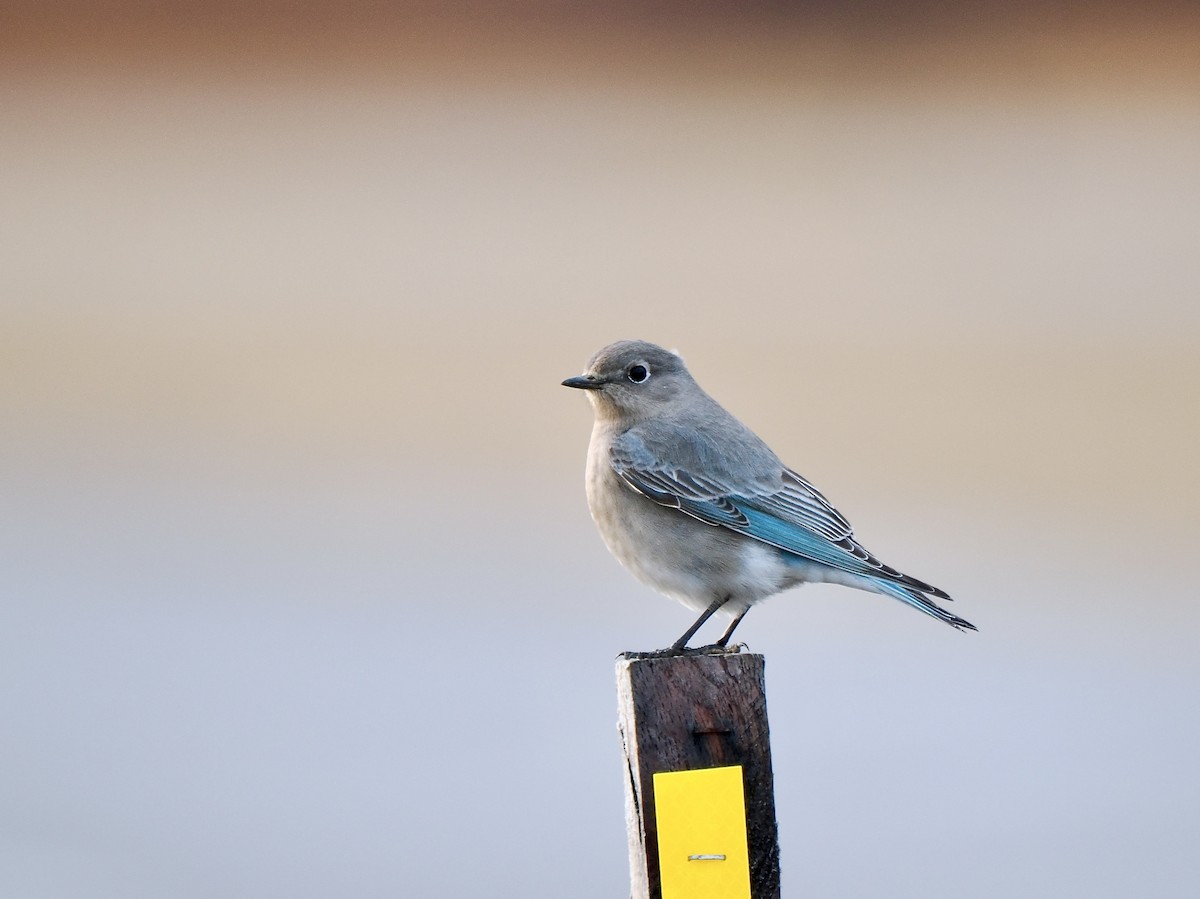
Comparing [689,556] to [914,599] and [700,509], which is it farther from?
[914,599]

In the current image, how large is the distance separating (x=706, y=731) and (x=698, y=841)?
22cm

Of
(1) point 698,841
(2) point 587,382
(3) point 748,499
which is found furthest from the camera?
(2) point 587,382

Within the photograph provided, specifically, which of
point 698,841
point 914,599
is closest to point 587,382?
point 914,599

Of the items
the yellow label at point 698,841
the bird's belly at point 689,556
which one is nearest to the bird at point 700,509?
the bird's belly at point 689,556

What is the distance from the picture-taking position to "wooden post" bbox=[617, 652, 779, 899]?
2.97m

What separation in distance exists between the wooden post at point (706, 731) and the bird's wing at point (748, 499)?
130 cm

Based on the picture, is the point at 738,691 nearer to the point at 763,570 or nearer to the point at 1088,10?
the point at 763,570

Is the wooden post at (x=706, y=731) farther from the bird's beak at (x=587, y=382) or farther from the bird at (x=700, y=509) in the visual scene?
the bird's beak at (x=587, y=382)

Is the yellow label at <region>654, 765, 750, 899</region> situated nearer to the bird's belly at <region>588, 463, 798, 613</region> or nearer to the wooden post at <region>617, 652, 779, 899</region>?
the wooden post at <region>617, 652, 779, 899</region>

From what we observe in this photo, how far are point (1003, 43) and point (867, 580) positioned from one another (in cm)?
1093

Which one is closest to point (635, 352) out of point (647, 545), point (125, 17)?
point (647, 545)

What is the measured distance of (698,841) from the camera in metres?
2.89

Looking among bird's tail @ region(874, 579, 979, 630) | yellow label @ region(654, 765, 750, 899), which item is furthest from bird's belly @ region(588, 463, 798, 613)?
yellow label @ region(654, 765, 750, 899)

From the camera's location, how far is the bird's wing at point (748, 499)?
14.2 ft
